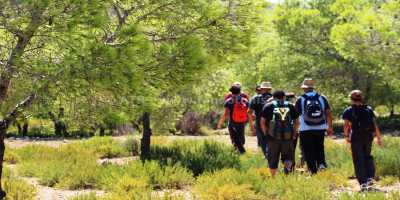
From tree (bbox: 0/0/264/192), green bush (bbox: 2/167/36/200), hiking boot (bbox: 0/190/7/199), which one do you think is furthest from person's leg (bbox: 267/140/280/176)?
hiking boot (bbox: 0/190/7/199)

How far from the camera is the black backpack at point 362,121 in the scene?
313 inches

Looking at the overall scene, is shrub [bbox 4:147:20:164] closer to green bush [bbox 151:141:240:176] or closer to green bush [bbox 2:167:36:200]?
green bush [bbox 151:141:240:176]

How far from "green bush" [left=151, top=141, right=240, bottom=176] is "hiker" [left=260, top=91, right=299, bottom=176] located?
1.62 meters

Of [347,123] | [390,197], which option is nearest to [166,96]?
[347,123]

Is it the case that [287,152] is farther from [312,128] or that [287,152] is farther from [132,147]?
[132,147]

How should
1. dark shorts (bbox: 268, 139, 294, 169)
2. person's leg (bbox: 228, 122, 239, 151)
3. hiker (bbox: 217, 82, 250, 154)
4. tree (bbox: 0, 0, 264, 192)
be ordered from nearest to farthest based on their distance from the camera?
tree (bbox: 0, 0, 264, 192), dark shorts (bbox: 268, 139, 294, 169), hiker (bbox: 217, 82, 250, 154), person's leg (bbox: 228, 122, 239, 151)

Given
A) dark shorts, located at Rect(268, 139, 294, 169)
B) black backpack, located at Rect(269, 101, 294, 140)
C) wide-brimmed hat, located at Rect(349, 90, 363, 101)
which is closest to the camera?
wide-brimmed hat, located at Rect(349, 90, 363, 101)

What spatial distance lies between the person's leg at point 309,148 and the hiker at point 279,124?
0.52 m

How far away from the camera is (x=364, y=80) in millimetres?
22578

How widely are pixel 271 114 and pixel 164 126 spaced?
7.41 m

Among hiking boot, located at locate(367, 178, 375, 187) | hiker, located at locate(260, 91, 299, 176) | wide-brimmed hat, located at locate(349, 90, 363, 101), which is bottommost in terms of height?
hiking boot, located at locate(367, 178, 375, 187)

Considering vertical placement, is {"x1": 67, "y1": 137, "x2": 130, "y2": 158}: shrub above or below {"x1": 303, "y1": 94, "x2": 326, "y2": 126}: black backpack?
below

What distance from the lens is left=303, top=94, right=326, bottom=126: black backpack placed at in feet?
28.5

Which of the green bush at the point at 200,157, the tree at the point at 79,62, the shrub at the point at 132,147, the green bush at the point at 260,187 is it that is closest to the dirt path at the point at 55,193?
the tree at the point at 79,62
